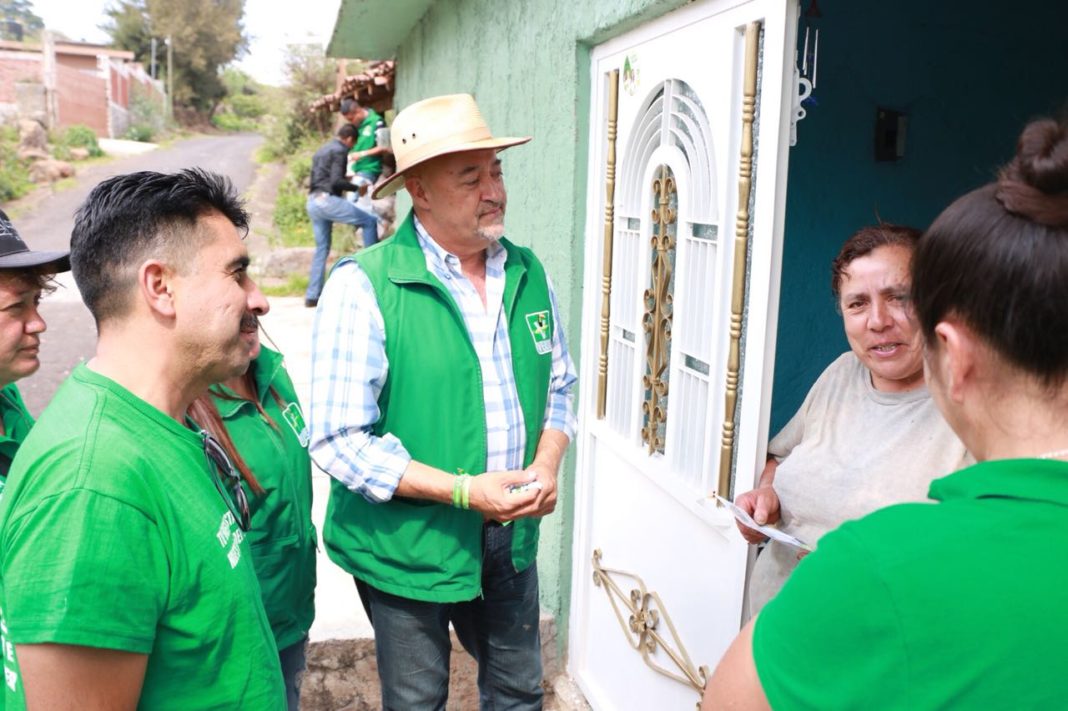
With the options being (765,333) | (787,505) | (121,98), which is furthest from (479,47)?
(121,98)

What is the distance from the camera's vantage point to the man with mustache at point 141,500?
1.22m

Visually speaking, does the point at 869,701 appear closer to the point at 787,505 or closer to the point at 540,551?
the point at 787,505

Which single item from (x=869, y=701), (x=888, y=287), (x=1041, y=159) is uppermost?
(x=1041, y=159)

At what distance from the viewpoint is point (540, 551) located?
12.7ft

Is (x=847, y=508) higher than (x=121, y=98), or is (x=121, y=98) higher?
(x=121, y=98)

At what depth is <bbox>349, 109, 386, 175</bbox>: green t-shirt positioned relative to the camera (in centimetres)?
1163

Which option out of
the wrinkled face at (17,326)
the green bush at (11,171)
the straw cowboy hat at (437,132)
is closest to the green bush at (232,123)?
the green bush at (11,171)

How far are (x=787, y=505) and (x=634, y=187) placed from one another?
4.35 feet

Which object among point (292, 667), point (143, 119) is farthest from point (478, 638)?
point (143, 119)

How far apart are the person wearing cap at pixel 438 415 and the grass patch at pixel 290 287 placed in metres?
11.5

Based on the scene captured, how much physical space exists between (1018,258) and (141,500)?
1.20 metres

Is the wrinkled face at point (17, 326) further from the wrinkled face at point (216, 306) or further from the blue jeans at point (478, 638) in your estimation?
the blue jeans at point (478, 638)

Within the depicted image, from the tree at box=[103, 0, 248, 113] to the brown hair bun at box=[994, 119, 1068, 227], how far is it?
181 feet

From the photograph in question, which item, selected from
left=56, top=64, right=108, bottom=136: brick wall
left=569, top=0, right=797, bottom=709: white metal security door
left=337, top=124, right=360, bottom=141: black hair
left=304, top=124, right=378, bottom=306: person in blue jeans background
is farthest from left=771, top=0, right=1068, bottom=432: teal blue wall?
left=56, top=64, right=108, bottom=136: brick wall
